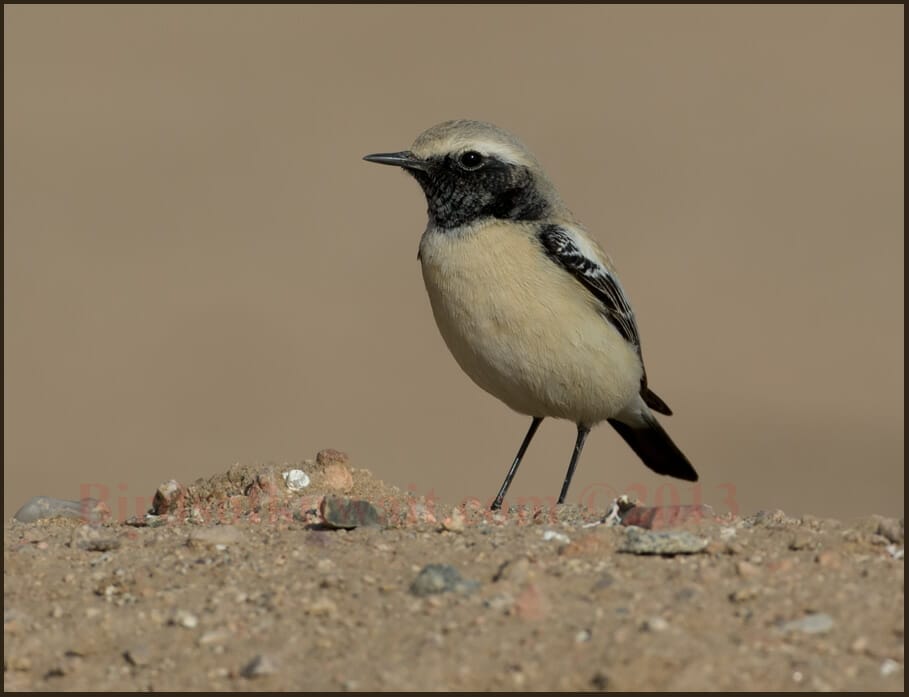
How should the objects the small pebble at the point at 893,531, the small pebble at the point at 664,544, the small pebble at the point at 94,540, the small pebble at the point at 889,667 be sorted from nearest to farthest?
the small pebble at the point at 889,667 < the small pebble at the point at 664,544 < the small pebble at the point at 893,531 < the small pebble at the point at 94,540

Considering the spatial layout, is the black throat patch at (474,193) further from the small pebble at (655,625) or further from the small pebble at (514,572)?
the small pebble at (655,625)

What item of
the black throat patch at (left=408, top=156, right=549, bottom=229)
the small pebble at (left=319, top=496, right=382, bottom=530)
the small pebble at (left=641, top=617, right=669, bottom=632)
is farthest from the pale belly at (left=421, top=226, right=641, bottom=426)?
the small pebble at (left=641, top=617, right=669, bottom=632)

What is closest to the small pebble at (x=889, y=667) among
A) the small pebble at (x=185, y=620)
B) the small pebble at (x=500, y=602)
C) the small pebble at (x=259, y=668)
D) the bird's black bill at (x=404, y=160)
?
the small pebble at (x=500, y=602)

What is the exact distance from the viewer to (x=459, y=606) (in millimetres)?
5484

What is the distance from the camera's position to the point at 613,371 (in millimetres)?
8922

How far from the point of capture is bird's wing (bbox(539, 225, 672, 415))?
344 inches

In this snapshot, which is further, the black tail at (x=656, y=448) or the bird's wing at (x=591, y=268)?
the black tail at (x=656, y=448)

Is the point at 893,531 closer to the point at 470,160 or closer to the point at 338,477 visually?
the point at 338,477

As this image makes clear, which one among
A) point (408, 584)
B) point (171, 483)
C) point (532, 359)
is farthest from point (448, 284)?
point (408, 584)

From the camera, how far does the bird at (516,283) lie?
840 centimetres

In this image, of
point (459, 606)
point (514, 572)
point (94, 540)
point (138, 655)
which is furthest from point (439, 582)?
point (94, 540)

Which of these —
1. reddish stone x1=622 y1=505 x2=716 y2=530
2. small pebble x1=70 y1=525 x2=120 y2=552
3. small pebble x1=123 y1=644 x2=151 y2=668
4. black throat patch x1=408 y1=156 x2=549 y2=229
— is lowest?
small pebble x1=123 y1=644 x2=151 y2=668

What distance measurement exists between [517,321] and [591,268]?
88 cm

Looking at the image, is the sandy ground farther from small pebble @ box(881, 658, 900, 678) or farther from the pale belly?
the pale belly
